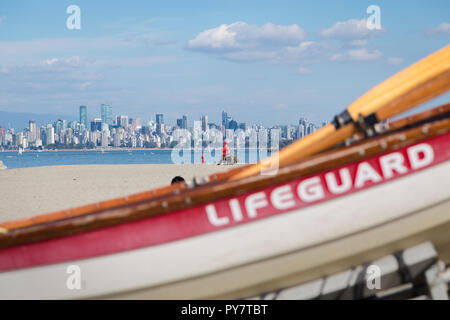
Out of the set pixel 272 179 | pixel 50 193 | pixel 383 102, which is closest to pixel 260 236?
pixel 272 179

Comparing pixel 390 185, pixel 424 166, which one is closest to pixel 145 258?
pixel 390 185

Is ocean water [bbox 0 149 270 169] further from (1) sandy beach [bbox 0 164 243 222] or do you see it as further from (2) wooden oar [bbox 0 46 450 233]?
(2) wooden oar [bbox 0 46 450 233]

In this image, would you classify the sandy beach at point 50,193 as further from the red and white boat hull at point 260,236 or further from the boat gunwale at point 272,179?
the boat gunwale at point 272,179

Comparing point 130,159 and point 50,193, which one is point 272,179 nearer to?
point 50,193

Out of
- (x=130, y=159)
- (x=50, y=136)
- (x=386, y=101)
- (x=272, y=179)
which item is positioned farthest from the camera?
(x=50, y=136)

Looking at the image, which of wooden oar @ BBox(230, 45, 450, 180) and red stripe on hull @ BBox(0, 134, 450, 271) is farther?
wooden oar @ BBox(230, 45, 450, 180)

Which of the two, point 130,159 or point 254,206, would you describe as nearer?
point 254,206

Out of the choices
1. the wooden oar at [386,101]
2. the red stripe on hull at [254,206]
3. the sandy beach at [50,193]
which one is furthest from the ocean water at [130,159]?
the red stripe on hull at [254,206]

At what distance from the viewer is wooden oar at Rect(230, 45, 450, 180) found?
3344 millimetres

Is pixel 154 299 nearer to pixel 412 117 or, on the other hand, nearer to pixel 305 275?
pixel 305 275

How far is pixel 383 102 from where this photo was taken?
347 centimetres

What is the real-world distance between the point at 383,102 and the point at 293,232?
1.15 metres

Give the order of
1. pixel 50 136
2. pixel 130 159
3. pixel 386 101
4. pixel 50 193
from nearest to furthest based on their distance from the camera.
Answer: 1. pixel 386 101
2. pixel 50 193
3. pixel 130 159
4. pixel 50 136

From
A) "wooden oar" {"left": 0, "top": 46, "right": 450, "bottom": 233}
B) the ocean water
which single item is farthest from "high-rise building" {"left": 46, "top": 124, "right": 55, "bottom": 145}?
"wooden oar" {"left": 0, "top": 46, "right": 450, "bottom": 233}
